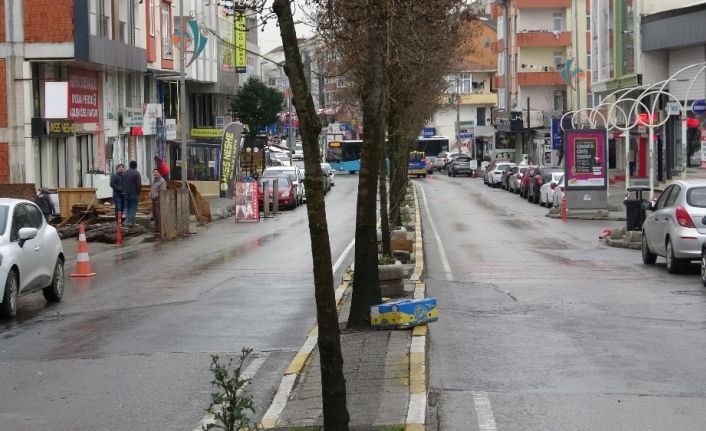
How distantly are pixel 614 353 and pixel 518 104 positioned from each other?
84599 mm

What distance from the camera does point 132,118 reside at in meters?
46.2

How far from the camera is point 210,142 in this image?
209 ft

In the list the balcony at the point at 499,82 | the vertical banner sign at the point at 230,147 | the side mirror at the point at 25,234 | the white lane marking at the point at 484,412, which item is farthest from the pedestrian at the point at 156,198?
the balcony at the point at 499,82

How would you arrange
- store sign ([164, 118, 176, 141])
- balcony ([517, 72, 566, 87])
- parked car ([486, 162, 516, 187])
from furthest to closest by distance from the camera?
balcony ([517, 72, 566, 87]) < parked car ([486, 162, 516, 187]) < store sign ([164, 118, 176, 141])

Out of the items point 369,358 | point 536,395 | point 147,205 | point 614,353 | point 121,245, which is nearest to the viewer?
point 536,395

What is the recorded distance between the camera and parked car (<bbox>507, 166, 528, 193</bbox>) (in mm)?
58844

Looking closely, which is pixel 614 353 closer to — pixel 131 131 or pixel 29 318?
pixel 29 318

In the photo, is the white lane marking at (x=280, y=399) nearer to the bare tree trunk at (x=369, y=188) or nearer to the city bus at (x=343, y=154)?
the bare tree trunk at (x=369, y=188)

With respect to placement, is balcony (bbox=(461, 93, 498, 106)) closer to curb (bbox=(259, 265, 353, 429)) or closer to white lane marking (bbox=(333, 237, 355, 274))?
white lane marking (bbox=(333, 237, 355, 274))

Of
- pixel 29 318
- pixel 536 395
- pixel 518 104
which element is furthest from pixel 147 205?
pixel 518 104

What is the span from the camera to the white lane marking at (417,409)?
26.5 feet

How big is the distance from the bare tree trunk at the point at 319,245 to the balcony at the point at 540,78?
8564 centimetres

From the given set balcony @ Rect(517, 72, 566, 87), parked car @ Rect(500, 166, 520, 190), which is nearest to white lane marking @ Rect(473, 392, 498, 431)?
parked car @ Rect(500, 166, 520, 190)

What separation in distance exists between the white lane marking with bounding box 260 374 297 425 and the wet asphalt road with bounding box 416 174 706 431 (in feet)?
3.84
